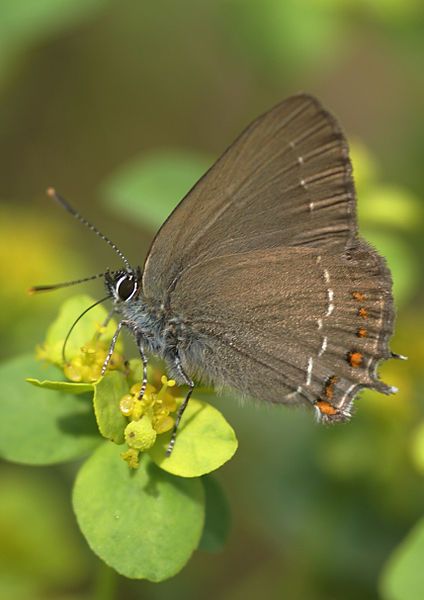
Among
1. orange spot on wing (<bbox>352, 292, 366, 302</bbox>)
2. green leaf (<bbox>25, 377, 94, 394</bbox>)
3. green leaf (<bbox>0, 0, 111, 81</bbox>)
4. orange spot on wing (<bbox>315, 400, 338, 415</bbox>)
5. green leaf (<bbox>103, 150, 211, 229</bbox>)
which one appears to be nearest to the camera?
green leaf (<bbox>25, 377, 94, 394</bbox>)

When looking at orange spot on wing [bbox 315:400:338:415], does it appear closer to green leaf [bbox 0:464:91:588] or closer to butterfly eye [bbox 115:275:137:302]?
butterfly eye [bbox 115:275:137:302]

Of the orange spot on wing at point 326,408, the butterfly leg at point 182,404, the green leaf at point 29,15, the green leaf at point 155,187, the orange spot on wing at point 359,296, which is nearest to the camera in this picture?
the butterfly leg at point 182,404

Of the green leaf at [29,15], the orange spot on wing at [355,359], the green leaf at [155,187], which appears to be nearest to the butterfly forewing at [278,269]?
the orange spot on wing at [355,359]

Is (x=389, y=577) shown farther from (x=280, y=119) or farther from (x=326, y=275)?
(x=280, y=119)

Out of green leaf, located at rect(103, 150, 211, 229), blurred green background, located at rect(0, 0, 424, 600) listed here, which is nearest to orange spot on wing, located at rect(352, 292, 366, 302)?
blurred green background, located at rect(0, 0, 424, 600)

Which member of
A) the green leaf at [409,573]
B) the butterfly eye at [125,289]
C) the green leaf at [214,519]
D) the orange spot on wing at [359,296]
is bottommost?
the green leaf at [409,573]

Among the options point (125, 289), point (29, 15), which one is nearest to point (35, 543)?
point (125, 289)

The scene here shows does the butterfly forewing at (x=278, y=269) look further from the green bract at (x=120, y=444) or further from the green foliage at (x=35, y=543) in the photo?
the green foliage at (x=35, y=543)

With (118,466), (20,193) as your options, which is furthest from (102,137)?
(118,466)

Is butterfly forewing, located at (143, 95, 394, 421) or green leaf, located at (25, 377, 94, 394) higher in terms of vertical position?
butterfly forewing, located at (143, 95, 394, 421)
